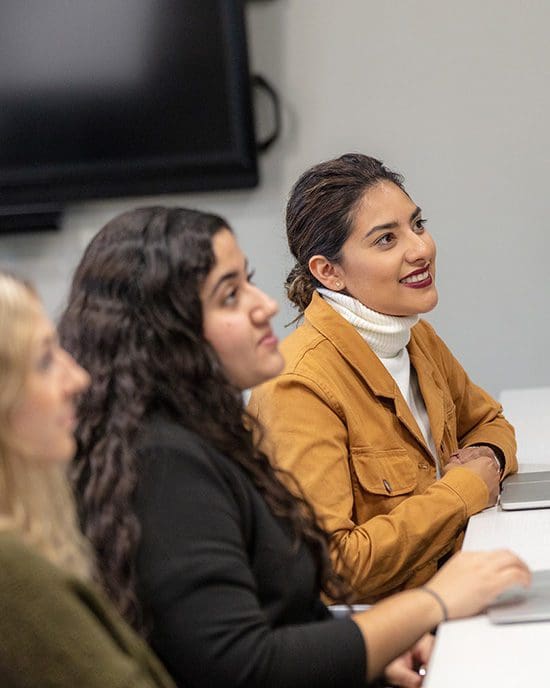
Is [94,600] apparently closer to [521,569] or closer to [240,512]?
[240,512]

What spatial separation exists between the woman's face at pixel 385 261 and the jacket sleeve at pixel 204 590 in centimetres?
87

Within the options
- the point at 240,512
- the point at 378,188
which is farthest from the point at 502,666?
the point at 378,188

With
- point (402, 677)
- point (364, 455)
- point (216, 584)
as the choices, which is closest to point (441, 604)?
point (402, 677)

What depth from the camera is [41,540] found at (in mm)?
1038

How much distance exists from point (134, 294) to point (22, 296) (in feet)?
1.12

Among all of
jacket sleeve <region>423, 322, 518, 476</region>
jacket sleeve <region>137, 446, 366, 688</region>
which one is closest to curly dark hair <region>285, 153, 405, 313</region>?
jacket sleeve <region>423, 322, 518, 476</region>

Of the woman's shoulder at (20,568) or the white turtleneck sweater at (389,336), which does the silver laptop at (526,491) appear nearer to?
the white turtleneck sweater at (389,336)

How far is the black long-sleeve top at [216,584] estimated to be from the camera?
1231 mm

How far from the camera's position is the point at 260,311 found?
1.44m

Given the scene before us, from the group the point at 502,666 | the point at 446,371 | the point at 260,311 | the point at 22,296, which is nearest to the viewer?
the point at 22,296

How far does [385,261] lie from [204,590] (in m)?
1.01

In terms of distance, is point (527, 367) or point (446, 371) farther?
point (527, 367)

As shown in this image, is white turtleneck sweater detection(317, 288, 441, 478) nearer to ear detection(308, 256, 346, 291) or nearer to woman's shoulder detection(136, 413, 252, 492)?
ear detection(308, 256, 346, 291)

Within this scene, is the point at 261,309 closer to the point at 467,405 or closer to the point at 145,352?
the point at 145,352
